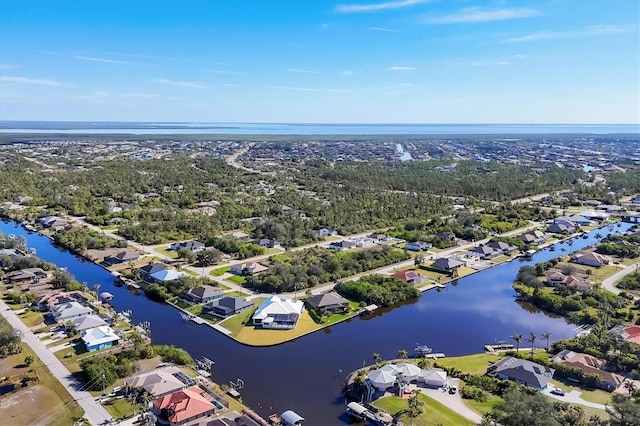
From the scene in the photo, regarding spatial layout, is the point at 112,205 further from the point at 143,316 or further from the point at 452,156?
the point at 452,156

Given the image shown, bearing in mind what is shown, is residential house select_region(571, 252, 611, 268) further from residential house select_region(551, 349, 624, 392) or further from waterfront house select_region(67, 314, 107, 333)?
waterfront house select_region(67, 314, 107, 333)

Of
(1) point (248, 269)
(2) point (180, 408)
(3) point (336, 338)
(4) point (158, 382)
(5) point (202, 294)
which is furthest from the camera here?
(1) point (248, 269)

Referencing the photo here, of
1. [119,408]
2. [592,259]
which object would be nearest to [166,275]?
[119,408]

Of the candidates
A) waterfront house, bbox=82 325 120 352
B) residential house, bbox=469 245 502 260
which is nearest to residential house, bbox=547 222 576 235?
residential house, bbox=469 245 502 260

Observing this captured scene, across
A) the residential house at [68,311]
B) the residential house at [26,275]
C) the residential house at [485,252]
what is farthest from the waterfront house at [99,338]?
the residential house at [485,252]

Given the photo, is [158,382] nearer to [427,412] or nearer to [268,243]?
[427,412]
